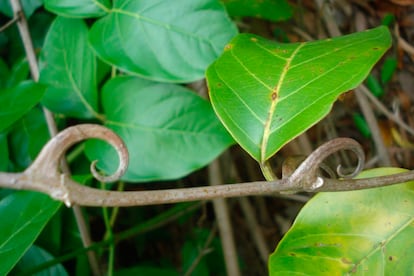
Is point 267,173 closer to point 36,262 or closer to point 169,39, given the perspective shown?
point 169,39

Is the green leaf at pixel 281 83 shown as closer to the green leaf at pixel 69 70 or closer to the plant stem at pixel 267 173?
the plant stem at pixel 267 173

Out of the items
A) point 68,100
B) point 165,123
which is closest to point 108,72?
point 68,100

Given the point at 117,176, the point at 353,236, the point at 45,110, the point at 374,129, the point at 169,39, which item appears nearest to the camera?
the point at 117,176

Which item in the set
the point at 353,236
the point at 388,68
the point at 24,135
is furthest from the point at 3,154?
the point at 388,68

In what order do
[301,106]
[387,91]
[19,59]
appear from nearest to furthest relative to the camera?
[301,106]
[19,59]
[387,91]

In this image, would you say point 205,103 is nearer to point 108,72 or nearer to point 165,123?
point 165,123

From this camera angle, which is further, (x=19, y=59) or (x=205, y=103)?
(x=19, y=59)

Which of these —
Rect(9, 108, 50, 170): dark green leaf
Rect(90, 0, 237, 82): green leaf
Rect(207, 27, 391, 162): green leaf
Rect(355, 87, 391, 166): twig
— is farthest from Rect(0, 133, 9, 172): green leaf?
Rect(355, 87, 391, 166): twig
